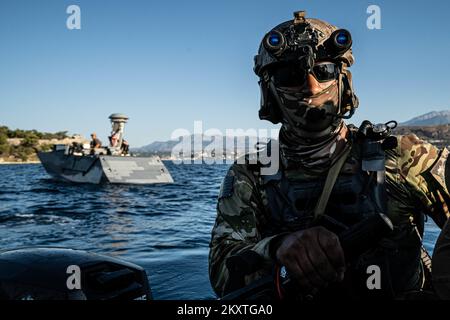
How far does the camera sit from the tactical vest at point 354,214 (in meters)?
2.01

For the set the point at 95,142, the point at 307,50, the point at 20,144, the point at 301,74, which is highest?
the point at 307,50

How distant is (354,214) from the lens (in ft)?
7.00

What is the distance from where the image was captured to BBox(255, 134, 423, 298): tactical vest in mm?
2006

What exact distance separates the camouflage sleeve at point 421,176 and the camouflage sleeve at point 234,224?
83 cm

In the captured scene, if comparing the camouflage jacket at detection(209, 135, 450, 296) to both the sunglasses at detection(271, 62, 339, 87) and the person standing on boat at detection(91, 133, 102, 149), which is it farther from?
the person standing on boat at detection(91, 133, 102, 149)

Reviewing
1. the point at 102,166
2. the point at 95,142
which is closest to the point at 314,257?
the point at 102,166

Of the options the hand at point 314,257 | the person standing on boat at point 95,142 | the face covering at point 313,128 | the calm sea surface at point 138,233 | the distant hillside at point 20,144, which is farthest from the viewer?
the distant hillside at point 20,144

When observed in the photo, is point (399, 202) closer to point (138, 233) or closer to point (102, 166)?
point (138, 233)

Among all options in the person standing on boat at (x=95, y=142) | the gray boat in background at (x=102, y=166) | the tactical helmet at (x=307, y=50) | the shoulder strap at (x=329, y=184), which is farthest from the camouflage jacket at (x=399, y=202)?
the person standing on boat at (x=95, y=142)

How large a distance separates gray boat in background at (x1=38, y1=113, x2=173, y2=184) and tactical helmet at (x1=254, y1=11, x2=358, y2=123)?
857 inches

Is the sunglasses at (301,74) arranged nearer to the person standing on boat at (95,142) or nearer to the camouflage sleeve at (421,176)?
the camouflage sleeve at (421,176)

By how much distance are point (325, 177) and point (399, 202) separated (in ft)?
1.50

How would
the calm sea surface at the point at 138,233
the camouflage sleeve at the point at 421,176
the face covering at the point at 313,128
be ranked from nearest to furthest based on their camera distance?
the camouflage sleeve at the point at 421,176 → the face covering at the point at 313,128 → the calm sea surface at the point at 138,233
